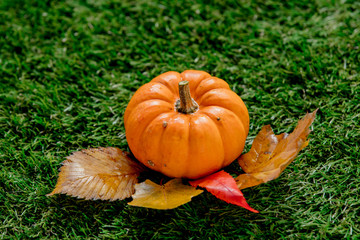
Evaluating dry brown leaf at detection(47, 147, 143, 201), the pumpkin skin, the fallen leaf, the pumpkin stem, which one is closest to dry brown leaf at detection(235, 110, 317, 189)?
the pumpkin skin

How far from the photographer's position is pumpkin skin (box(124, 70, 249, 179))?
1.97 meters

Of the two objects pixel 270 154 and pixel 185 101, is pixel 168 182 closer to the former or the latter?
pixel 185 101

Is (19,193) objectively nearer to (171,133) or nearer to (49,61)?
(171,133)

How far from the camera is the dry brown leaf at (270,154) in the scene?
1885 millimetres

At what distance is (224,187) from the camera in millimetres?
1883

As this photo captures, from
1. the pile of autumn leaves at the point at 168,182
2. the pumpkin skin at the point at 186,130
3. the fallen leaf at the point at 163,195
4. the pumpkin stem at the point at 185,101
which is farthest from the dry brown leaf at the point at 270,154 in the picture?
the pumpkin stem at the point at 185,101

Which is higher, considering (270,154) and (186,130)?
(186,130)

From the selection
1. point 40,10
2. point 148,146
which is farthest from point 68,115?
point 40,10

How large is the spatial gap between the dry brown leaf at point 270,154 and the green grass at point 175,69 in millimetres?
195

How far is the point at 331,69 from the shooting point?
2939 mm

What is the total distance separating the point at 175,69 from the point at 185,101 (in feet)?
3.65

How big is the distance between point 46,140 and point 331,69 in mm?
2301

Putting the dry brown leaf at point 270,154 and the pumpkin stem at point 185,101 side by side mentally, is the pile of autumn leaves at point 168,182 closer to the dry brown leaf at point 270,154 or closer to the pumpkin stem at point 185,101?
the dry brown leaf at point 270,154

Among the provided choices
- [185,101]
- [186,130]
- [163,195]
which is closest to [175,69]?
[185,101]
